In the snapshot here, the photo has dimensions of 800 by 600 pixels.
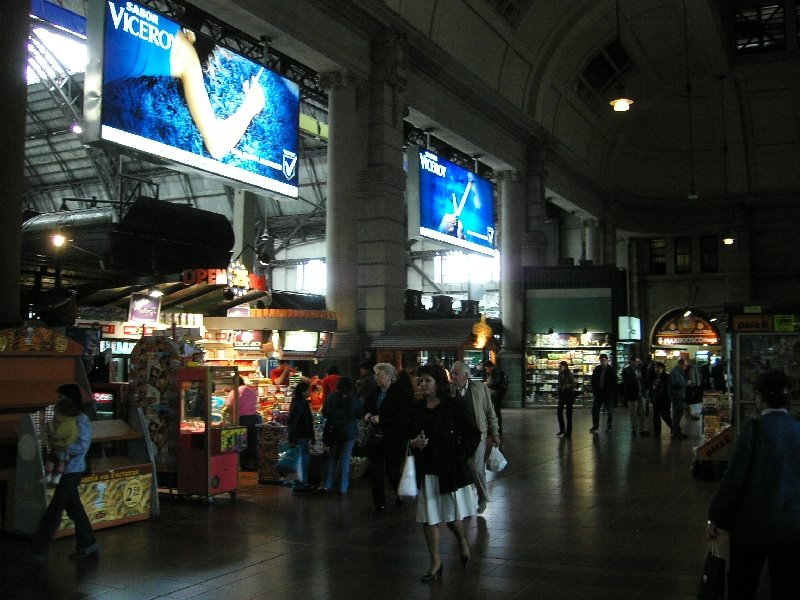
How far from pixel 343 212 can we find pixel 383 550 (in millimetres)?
11598

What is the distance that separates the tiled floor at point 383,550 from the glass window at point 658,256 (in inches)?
1210

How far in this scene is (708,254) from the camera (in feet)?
133

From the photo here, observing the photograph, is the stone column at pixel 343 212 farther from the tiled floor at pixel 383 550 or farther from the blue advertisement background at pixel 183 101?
the tiled floor at pixel 383 550

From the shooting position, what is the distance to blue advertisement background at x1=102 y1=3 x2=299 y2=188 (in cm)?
1335

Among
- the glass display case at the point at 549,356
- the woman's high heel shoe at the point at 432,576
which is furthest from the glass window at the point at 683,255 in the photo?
the woman's high heel shoe at the point at 432,576

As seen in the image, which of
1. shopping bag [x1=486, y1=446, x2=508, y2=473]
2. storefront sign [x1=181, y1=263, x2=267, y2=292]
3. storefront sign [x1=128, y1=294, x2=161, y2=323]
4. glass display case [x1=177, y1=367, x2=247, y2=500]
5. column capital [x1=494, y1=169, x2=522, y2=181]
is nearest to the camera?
shopping bag [x1=486, y1=446, x2=508, y2=473]

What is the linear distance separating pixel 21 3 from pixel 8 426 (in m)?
5.37

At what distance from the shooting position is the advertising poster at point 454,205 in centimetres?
2244

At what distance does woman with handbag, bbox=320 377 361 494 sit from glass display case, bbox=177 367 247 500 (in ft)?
4.10

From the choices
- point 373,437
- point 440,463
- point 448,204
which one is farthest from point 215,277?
point 440,463

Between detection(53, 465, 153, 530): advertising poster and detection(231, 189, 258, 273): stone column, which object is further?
detection(231, 189, 258, 273): stone column

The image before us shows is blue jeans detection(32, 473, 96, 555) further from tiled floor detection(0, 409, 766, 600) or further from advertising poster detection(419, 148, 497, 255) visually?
advertising poster detection(419, 148, 497, 255)

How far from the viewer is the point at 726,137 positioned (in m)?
37.8

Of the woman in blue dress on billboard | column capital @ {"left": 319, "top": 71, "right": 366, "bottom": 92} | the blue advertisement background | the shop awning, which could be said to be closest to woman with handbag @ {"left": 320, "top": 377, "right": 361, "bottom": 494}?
the blue advertisement background
